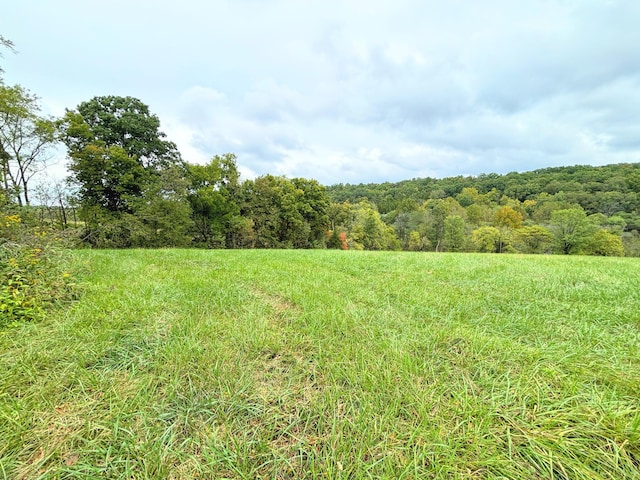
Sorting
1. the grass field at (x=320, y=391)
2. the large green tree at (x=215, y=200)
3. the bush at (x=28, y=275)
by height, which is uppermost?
the large green tree at (x=215, y=200)

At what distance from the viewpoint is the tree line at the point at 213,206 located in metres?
13.1

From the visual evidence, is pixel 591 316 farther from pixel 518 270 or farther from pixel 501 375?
pixel 518 270

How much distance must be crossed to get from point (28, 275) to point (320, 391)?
455 cm

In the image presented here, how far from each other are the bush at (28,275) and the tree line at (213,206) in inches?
78.8

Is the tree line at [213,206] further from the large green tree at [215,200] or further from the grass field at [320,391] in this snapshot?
the grass field at [320,391]

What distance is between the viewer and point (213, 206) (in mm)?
20359

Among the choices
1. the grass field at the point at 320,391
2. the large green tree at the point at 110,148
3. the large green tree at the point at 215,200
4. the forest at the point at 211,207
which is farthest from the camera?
the large green tree at the point at 215,200

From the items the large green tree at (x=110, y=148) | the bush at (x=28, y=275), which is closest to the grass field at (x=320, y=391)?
the bush at (x=28, y=275)

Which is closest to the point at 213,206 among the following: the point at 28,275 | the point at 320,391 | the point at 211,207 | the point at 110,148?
the point at 211,207

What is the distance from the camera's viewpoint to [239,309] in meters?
3.49

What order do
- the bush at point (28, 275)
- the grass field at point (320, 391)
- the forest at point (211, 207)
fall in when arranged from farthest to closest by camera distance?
the forest at point (211, 207)
the bush at point (28, 275)
the grass field at point (320, 391)

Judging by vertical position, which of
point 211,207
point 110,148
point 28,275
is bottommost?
point 28,275

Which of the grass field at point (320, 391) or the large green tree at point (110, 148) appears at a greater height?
the large green tree at point (110, 148)

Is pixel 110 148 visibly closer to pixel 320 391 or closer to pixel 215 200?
pixel 215 200
